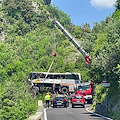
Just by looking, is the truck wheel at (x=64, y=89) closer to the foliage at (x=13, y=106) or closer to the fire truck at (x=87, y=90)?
the fire truck at (x=87, y=90)

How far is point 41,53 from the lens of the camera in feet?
264

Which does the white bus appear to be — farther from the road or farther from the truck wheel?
the road

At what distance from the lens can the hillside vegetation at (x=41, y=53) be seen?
2186cm

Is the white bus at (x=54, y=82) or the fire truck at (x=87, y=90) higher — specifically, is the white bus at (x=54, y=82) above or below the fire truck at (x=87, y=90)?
above

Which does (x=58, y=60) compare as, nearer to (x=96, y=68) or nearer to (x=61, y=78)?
(x=61, y=78)

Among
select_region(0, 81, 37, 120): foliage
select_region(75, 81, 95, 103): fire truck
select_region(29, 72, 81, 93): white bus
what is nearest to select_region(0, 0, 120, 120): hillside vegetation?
select_region(0, 81, 37, 120): foliage

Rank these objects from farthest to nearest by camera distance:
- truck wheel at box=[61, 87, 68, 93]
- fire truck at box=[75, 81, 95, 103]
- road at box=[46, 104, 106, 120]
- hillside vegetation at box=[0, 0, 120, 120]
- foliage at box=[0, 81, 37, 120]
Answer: truck wheel at box=[61, 87, 68, 93], fire truck at box=[75, 81, 95, 103], hillside vegetation at box=[0, 0, 120, 120], foliage at box=[0, 81, 37, 120], road at box=[46, 104, 106, 120]

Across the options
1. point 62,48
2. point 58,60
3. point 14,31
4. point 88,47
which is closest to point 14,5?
point 14,31

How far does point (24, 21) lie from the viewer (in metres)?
113

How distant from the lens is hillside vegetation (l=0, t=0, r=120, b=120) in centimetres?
2186

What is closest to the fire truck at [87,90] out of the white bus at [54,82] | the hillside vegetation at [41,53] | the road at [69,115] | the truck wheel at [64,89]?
the hillside vegetation at [41,53]

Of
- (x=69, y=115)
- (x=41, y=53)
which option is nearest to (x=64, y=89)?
(x=69, y=115)

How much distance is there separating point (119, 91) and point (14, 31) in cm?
8250

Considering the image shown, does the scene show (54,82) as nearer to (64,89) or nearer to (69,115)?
(64,89)
